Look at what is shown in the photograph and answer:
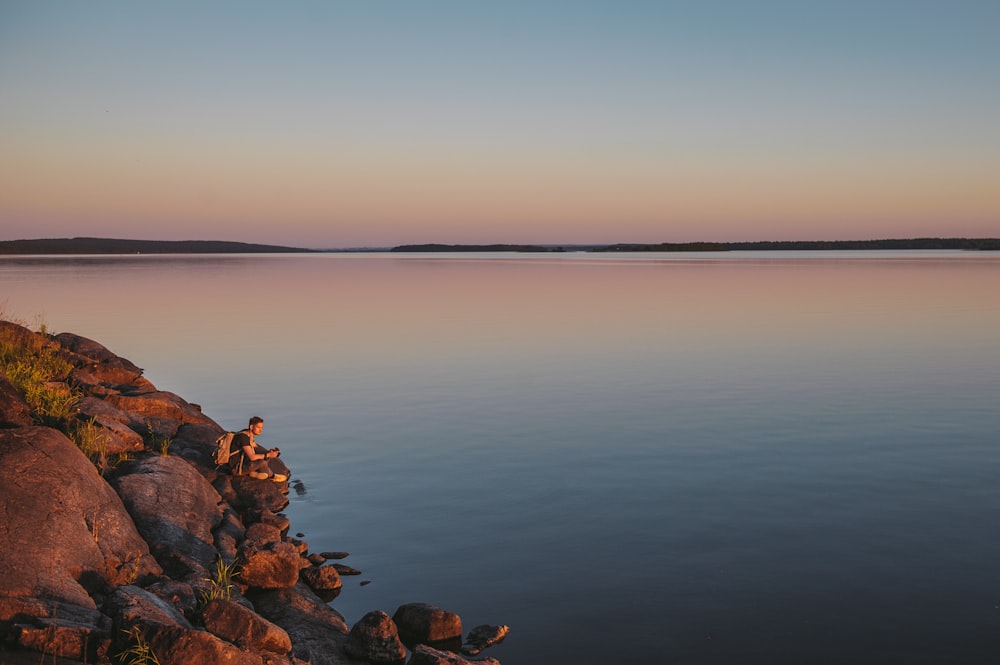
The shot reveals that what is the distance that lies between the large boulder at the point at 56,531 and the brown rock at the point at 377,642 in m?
3.38

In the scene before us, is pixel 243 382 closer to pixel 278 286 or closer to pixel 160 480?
pixel 160 480

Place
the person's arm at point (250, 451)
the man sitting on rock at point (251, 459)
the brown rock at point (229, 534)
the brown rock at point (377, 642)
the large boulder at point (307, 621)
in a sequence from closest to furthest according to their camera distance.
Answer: the brown rock at point (377, 642) < the large boulder at point (307, 621) < the brown rock at point (229, 534) < the man sitting on rock at point (251, 459) < the person's arm at point (250, 451)

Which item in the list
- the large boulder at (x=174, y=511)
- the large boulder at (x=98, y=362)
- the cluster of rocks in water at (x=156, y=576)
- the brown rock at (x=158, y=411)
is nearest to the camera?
the cluster of rocks in water at (x=156, y=576)

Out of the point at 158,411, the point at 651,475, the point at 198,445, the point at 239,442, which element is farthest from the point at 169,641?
the point at 158,411

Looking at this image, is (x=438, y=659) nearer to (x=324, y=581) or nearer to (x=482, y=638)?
(x=482, y=638)

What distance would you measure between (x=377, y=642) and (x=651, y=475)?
9993mm

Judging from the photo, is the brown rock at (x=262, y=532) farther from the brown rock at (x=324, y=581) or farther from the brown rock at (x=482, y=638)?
the brown rock at (x=482, y=638)

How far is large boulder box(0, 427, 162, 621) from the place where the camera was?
35.9 ft

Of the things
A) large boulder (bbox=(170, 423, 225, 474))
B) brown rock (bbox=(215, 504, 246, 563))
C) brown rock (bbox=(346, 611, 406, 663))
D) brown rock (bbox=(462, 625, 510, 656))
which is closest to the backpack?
large boulder (bbox=(170, 423, 225, 474))

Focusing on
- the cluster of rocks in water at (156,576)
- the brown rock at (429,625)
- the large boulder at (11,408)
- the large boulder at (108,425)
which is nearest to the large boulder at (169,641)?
the cluster of rocks in water at (156,576)

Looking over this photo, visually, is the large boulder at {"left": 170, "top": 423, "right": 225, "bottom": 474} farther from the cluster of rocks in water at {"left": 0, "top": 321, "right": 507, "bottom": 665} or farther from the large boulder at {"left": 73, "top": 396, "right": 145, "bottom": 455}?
the cluster of rocks in water at {"left": 0, "top": 321, "right": 507, "bottom": 665}

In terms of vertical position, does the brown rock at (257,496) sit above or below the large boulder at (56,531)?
below

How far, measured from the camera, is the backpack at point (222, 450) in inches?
793

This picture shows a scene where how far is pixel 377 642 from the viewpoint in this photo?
1210 centimetres
